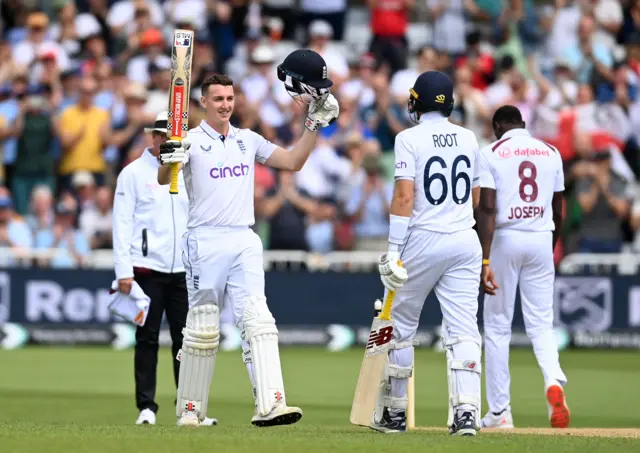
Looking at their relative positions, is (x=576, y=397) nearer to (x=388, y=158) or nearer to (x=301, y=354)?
(x=301, y=354)

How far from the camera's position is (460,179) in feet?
33.4

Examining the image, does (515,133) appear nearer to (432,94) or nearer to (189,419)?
(432,94)

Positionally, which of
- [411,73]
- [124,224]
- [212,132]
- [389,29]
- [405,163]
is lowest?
[124,224]

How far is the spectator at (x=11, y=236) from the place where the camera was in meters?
19.3

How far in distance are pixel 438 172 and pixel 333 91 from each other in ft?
38.3

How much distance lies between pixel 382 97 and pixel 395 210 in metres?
11.6

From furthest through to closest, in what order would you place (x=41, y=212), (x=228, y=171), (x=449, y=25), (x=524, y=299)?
(x=449, y=25), (x=41, y=212), (x=524, y=299), (x=228, y=171)

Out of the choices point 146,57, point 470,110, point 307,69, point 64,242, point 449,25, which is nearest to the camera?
point 307,69

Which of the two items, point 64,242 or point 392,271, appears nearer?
point 392,271

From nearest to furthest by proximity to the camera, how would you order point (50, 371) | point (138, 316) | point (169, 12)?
1. point (138, 316)
2. point (50, 371)
3. point (169, 12)

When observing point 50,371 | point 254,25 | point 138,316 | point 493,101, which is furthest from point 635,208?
point 138,316

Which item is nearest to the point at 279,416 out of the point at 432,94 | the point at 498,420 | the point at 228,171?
the point at 228,171

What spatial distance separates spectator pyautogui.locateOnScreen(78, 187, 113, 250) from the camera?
1952cm

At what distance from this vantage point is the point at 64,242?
19516 millimetres
